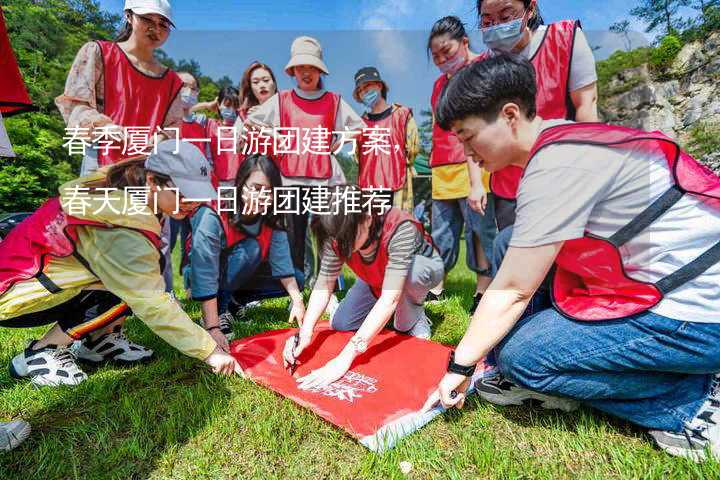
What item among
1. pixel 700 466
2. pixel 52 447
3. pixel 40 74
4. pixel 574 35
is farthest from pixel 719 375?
pixel 40 74

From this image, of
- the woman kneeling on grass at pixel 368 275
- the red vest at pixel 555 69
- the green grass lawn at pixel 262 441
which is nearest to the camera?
the green grass lawn at pixel 262 441

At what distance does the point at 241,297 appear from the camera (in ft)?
10.2

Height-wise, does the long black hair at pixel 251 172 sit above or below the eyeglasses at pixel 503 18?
below

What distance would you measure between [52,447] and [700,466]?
6.18ft

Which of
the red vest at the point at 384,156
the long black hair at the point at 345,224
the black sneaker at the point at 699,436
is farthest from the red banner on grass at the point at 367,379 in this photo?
the red vest at the point at 384,156

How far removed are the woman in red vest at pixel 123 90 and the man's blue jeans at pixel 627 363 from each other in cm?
219

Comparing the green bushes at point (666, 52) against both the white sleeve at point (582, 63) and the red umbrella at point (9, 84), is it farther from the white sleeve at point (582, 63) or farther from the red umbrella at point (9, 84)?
the red umbrella at point (9, 84)

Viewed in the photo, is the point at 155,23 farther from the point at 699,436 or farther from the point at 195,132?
the point at 699,436

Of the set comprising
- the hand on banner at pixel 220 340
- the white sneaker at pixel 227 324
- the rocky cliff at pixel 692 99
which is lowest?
the white sneaker at pixel 227 324

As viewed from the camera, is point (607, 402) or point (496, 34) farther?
point (496, 34)

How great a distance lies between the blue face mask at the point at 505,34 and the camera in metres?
2.03

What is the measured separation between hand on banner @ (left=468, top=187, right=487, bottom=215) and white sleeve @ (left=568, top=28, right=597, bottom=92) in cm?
83

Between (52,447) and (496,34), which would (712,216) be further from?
(52,447)

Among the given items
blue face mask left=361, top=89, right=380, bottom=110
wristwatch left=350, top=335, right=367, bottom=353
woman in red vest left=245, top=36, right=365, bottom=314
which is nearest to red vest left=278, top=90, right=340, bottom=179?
woman in red vest left=245, top=36, right=365, bottom=314
